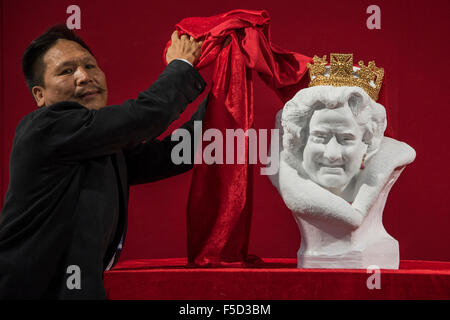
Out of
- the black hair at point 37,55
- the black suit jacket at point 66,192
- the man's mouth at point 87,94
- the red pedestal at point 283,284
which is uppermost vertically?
the black hair at point 37,55

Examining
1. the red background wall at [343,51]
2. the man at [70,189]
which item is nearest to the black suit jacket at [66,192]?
the man at [70,189]

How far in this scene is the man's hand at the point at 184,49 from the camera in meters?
1.83

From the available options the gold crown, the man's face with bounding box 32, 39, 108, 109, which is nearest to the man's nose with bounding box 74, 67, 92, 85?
the man's face with bounding box 32, 39, 108, 109

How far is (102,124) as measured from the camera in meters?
1.60

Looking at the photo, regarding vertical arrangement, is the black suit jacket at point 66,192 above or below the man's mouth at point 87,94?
below

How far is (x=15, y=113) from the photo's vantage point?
2432 millimetres

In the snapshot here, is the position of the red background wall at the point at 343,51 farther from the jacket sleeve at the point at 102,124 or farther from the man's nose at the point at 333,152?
the jacket sleeve at the point at 102,124

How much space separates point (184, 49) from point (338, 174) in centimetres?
57

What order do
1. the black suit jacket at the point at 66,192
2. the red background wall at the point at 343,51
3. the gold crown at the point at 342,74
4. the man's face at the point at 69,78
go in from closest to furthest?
1. the black suit jacket at the point at 66,192
2. the man's face at the point at 69,78
3. the gold crown at the point at 342,74
4. the red background wall at the point at 343,51

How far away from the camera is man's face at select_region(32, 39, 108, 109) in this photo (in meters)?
1.77

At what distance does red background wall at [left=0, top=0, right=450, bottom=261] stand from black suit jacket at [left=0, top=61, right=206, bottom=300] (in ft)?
2.62

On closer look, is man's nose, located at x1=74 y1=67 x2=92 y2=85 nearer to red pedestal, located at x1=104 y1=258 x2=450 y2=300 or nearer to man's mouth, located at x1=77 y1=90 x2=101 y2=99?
man's mouth, located at x1=77 y1=90 x2=101 y2=99

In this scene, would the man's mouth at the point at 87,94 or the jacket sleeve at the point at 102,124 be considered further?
the man's mouth at the point at 87,94
